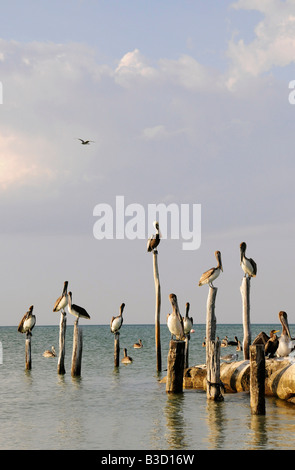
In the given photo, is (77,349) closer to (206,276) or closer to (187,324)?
(187,324)

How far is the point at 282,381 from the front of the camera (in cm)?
1695

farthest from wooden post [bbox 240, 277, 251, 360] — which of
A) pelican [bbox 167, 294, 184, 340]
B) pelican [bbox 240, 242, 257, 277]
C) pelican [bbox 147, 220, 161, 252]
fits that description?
pelican [bbox 147, 220, 161, 252]

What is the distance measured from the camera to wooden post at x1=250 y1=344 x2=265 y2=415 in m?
14.4

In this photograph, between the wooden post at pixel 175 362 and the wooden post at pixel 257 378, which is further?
the wooden post at pixel 175 362

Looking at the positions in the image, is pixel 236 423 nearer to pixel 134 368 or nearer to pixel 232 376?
pixel 232 376

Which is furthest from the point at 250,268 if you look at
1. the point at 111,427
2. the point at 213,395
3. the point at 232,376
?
the point at 111,427

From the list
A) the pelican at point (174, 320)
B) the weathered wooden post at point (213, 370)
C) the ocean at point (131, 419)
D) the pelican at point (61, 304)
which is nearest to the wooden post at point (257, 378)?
the ocean at point (131, 419)

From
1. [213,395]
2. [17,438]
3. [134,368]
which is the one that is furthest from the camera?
[134,368]

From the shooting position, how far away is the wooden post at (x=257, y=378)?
1444cm

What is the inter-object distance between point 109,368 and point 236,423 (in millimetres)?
16294

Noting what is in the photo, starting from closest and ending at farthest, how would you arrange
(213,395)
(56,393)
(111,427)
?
(111,427)
(213,395)
(56,393)

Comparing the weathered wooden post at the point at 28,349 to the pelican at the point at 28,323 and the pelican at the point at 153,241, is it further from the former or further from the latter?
the pelican at the point at 153,241

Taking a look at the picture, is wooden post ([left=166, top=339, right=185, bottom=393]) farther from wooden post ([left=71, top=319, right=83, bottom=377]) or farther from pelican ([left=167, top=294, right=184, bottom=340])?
wooden post ([left=71, top=319, right=83, bottom=377])
